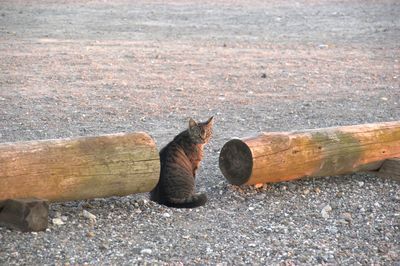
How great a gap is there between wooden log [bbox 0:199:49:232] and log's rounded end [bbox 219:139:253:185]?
65.3 inches

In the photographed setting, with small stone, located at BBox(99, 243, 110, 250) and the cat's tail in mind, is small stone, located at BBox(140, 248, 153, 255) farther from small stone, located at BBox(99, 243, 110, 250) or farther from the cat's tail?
the cat's tail

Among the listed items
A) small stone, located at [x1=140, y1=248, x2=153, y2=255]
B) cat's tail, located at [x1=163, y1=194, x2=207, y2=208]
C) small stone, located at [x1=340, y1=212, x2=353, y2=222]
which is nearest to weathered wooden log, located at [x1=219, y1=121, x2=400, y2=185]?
cat's tail, located at [x1=163, y1=194, x2=207, y2=208]

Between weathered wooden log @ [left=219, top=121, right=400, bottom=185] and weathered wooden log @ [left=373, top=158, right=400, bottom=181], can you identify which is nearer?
weathered wooden log @ [left=219, top=121, right=400, bottom=185]

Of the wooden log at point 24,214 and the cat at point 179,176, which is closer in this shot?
the wooden log at point 24,214

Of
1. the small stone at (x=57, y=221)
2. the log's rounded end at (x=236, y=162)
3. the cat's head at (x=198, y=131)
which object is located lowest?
the small stone at (x=57, y=221)

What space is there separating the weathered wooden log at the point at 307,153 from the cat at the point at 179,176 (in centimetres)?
27

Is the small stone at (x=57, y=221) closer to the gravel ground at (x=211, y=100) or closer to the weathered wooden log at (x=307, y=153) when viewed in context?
the gravel ground at (x=211, y=100)

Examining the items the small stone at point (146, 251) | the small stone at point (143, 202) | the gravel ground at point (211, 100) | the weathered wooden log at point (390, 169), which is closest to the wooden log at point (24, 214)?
the gravel ground at point (211, 100)

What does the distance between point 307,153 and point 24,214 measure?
2413 mm

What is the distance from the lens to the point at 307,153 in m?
6.21

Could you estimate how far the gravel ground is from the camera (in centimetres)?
507

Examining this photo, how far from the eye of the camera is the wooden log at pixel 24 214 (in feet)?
16.5

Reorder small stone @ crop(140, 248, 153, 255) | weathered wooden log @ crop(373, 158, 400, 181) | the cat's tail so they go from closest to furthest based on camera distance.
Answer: small stone @ crop(140, 248, 153, 255), the cat's tail, weathered wooden log @ crop(373, 158, 400, 181)

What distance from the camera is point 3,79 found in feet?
35.2
